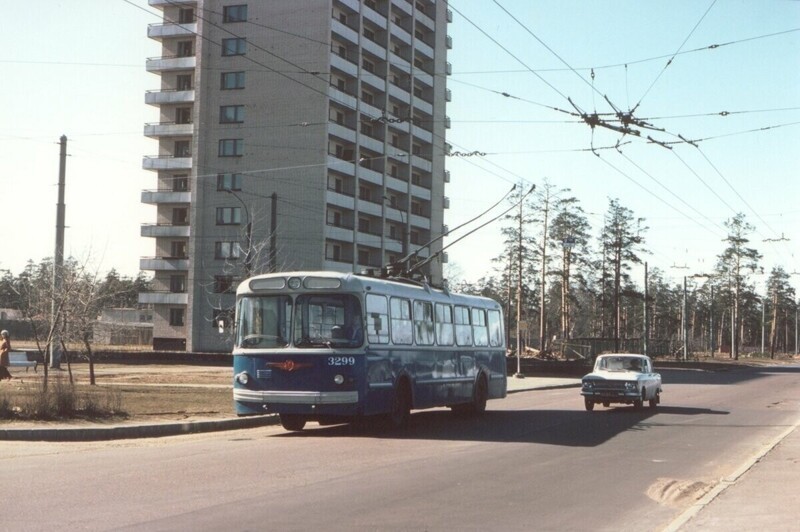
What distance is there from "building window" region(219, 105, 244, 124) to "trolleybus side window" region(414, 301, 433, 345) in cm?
5723

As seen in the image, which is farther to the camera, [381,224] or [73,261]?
[381,224]

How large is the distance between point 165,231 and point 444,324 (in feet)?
195

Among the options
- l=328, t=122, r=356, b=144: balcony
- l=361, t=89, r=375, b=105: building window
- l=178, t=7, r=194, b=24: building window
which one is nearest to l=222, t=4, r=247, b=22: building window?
l=178, t=7, r=194, b=24: building window

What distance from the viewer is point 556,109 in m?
24.9

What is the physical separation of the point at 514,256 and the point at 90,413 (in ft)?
245

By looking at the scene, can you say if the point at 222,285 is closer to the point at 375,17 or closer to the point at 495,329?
the point at 375,17

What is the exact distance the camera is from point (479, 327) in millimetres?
24453

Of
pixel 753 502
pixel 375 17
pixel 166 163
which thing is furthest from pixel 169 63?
pixel 753 502

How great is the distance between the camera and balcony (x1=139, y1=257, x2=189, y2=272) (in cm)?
7812

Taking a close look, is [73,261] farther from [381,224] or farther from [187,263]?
[381,224]

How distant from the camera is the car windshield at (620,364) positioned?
26375 mm

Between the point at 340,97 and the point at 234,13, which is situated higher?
the point at 234,13

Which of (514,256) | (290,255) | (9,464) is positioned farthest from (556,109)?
(514,256)

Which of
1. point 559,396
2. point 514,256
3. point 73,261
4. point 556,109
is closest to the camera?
point 556,109
